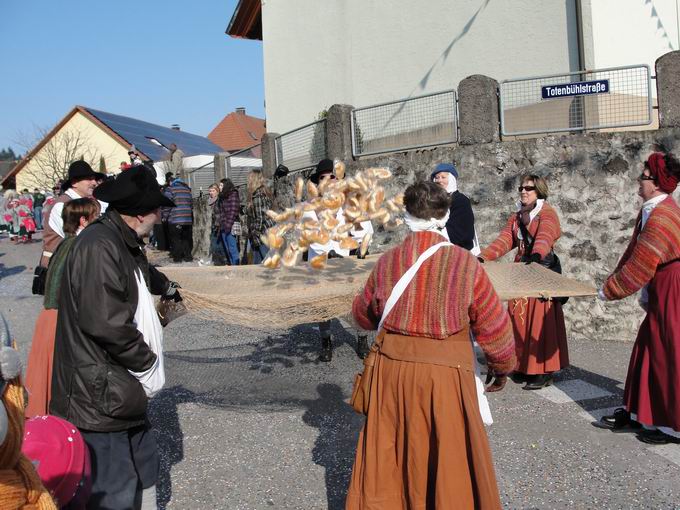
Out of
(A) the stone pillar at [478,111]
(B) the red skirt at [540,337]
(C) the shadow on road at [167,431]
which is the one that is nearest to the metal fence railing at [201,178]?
(A) the stone pillar at [478,111]

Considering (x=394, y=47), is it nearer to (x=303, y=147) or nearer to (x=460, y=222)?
(x=303, y=147)

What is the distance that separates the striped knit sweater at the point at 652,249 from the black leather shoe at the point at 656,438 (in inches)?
43.8

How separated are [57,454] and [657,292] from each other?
4050mm

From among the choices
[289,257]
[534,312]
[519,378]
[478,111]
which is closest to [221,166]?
[478,111]

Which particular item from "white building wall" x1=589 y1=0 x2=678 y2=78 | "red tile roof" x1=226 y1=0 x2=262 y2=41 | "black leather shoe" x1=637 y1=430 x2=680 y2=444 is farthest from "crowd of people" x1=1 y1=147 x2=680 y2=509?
"red tile roof" x1=226 y1=0 x2=262 y2=41

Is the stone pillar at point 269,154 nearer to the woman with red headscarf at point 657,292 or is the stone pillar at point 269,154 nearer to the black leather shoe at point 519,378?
the black leather shoe at point 519,378

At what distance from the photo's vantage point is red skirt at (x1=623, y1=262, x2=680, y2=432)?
4.37 m

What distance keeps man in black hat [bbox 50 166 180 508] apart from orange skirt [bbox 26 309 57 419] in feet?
4.19

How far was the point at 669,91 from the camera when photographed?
292 inches

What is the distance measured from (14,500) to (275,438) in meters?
3.24

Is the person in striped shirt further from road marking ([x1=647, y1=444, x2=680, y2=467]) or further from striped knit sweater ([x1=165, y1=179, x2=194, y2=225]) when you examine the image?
road marking ([x1=647, y1=444, x2=680, y2=467])

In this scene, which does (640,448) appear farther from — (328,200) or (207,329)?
(207,329)

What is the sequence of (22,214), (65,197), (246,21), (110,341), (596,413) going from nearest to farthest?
(110,341) < (596,413) < (65,197) < (246,21) < (22,214)

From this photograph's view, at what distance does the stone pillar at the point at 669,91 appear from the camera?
7383mm
